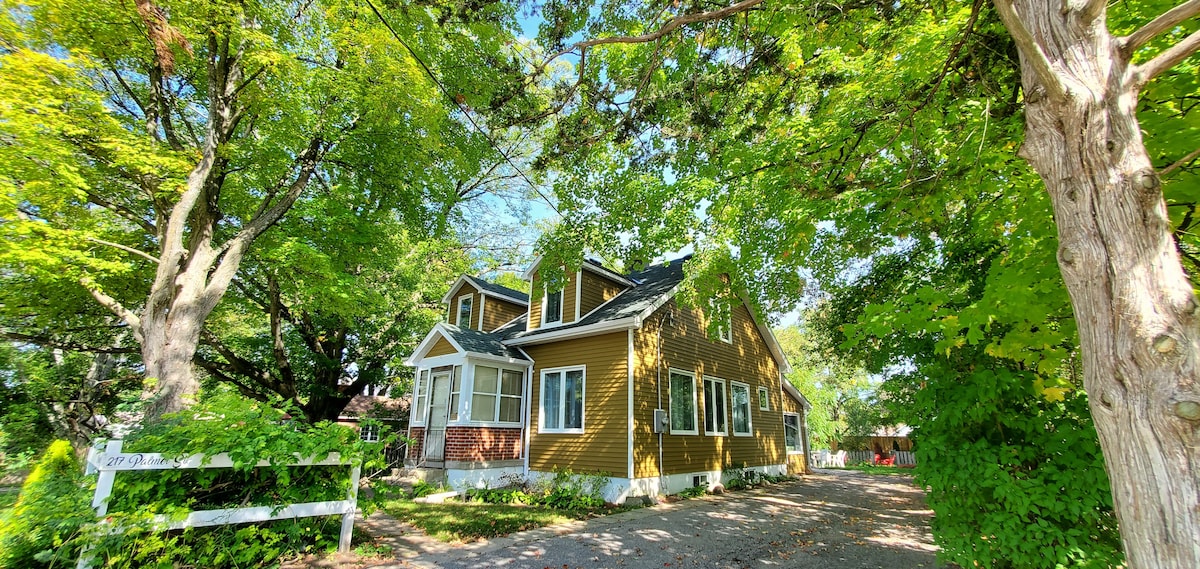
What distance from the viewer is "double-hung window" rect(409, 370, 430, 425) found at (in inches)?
531

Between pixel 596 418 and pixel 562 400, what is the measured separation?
49.3 inches

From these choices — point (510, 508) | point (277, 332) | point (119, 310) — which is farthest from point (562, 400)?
point (119, 310)

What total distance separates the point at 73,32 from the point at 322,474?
11.6 m

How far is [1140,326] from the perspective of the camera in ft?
7.36

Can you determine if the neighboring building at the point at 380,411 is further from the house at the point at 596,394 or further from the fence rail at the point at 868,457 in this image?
the fence rail at the point at 868,457

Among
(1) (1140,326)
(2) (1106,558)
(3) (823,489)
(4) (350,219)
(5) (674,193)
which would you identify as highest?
(4) (350,219)

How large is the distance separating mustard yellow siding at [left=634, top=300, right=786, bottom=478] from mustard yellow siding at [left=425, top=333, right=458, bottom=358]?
5.16m

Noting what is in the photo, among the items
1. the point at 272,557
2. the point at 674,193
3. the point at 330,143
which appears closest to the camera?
the point at 272,557

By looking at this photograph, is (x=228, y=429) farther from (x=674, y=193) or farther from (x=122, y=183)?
(x=122, y=183)

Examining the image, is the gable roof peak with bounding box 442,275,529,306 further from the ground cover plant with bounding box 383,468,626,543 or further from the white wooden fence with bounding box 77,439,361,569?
the white wooden fence with bounding box 77,439,361,569

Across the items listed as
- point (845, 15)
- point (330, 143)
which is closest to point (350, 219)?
point (330, 143)

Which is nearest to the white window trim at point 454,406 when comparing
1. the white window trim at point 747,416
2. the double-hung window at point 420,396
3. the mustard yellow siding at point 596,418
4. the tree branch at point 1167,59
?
the double-hung window at point 420,396

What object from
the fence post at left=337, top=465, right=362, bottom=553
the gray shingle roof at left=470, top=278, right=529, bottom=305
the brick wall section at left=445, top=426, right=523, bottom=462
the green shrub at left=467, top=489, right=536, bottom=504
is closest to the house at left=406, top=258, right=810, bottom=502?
the brick wall section at left=445, top=426, right=523, bottom=462

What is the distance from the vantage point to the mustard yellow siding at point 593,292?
13.4 metres
